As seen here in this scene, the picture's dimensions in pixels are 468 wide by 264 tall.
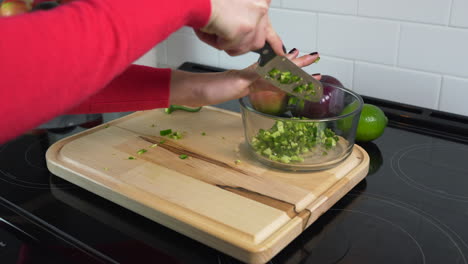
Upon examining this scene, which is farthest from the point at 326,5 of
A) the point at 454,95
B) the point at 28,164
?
the point at 28,164

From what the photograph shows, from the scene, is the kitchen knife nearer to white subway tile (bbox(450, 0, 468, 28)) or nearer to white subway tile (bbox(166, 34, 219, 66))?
white subway tile (bbox(450, 0, 468, 28))

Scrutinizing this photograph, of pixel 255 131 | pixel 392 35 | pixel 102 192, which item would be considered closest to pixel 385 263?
pixel 255 131

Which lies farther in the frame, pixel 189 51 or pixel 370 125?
pixel 189 51

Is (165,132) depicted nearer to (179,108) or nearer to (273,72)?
(179,108)

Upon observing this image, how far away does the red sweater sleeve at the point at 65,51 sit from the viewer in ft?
1.51

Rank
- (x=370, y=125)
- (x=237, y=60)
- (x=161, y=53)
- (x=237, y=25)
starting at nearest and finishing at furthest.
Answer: (x=237, y=25) → (x=370, y=125) → (x=237, y=60) → (x=161, y=53)

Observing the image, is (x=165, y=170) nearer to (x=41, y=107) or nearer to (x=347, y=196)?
(x=347, y=196)

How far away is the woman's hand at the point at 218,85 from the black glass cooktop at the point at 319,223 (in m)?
0.24

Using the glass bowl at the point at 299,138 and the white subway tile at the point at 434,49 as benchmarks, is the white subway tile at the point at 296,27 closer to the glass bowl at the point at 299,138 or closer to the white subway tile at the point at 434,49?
the white subway tile at the point at 434,49

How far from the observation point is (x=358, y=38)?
3.85ft

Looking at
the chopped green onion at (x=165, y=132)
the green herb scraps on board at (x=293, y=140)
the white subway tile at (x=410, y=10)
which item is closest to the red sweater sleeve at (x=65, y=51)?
the green herb scraps on board at (x=293, y=140)

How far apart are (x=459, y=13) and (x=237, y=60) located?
58cm

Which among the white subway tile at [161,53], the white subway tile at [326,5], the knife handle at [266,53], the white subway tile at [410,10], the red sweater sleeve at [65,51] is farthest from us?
the white subway tile at [161,53]

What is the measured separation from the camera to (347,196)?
0.89m
